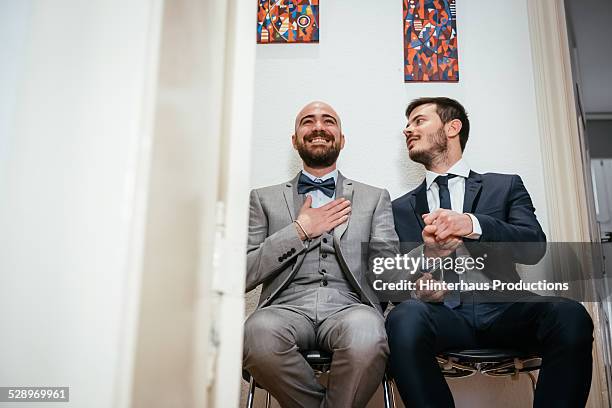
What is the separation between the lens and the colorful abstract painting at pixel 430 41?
2.84m

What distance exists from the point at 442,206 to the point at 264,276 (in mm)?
883

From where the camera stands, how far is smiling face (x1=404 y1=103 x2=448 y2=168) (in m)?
2.61

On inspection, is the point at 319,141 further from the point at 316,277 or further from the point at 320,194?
the point at 316,277

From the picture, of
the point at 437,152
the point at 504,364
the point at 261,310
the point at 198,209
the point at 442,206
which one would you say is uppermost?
the point at 437,152

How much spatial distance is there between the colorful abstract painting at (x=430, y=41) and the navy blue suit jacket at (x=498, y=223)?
0.61m

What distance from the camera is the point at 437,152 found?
261 cm

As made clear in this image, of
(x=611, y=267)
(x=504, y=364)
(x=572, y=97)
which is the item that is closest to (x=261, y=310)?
(x=504, y=364)

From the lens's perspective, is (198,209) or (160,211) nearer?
(160,211)

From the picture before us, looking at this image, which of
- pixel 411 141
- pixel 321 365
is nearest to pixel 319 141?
pixel 411 141

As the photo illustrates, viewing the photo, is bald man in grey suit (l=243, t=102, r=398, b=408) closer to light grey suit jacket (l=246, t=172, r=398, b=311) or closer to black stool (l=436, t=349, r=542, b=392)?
light grey suit jacket (l=246, t=172, r=398, b=311)

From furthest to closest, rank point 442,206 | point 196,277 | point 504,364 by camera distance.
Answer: point 442,206 < point 504,364 < point 196,277

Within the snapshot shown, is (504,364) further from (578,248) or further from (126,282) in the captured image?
(126,282)

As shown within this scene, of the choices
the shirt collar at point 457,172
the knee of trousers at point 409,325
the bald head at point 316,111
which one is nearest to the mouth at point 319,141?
the bald head at point 316,111

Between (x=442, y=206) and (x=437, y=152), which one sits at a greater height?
A: (x=437, y=152)
